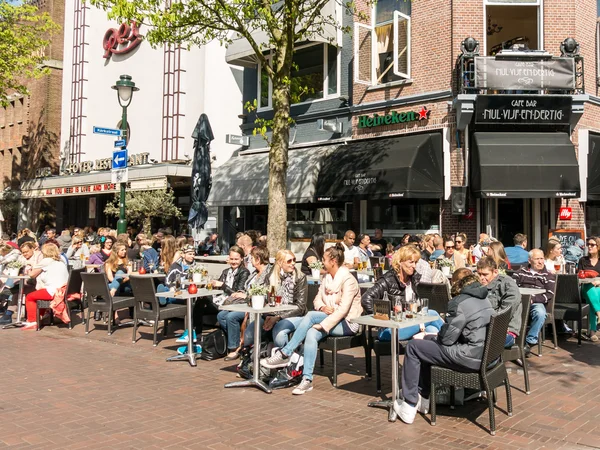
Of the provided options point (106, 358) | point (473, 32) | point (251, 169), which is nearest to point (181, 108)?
point (251, 169)

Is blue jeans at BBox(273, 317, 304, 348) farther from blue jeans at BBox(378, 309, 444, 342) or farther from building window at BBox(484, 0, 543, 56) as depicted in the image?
building window at BBox(484, 0, 543, 56)

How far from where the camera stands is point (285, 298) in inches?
293

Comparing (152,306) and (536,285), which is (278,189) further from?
(536,285)

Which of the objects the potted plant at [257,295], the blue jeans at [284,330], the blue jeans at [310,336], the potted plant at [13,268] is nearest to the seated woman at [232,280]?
the blue jeans at [284,330]

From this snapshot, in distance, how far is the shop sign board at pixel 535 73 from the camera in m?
14.5

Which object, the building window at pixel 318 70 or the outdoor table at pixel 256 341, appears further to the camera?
the building window at pixel 318 70

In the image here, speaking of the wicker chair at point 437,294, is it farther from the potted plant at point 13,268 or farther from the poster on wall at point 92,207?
the poster on wall at point 92,207

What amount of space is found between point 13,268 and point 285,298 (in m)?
6.20

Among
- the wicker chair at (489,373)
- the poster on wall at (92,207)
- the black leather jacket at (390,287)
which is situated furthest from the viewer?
the poster on wall at (92,207)

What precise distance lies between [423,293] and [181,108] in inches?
684

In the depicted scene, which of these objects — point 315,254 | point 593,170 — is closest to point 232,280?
point 315,254

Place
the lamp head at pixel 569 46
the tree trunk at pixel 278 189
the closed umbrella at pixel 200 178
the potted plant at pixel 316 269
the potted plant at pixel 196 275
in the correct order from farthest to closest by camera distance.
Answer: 1. the closed umbrella at pixel 200 178
2. the lamp head at pixel 569 46
3. the tree trunk at pixel 278 189
4. the potted plant at pixel 316 269
5. the potted plant at pixel 196 275

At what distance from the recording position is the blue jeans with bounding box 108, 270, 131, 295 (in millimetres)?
10992

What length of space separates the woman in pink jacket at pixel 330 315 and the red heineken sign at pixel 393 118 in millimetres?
9703
